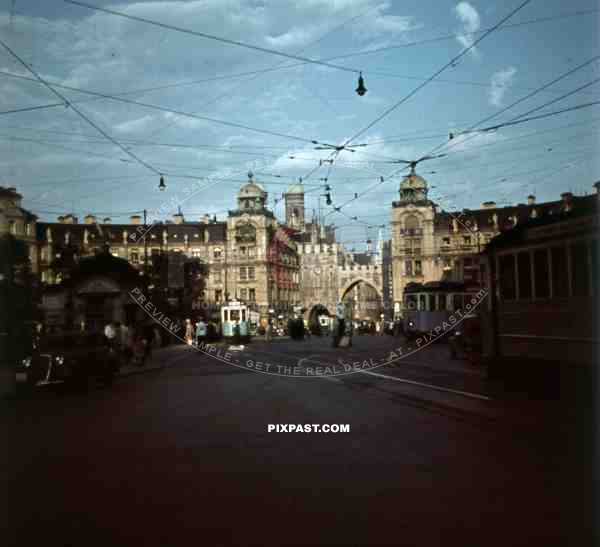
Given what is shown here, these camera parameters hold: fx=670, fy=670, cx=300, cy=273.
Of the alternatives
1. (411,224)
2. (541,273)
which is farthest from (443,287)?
(541,273)

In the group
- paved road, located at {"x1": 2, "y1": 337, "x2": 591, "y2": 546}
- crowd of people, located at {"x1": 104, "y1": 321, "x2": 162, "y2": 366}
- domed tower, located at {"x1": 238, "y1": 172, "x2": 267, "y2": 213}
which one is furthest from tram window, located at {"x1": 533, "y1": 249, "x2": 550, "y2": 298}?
crowd of people, located at {"x1": 104, "y1": 321, "x2": 162, "y2": 366}

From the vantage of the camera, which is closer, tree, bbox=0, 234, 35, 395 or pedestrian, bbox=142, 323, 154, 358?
tree, bbox=0, 234, 35, 395

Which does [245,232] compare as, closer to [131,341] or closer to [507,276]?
[131,341]

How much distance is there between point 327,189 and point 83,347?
10784 mm

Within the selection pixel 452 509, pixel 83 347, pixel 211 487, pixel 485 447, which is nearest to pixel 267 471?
pixel 211 487

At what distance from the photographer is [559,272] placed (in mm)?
13914

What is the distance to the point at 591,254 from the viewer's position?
41.0 ft

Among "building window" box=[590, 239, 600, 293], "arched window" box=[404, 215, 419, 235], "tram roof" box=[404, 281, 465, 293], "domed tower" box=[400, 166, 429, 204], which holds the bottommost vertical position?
"building window" box=[590, 239, 600, 293]

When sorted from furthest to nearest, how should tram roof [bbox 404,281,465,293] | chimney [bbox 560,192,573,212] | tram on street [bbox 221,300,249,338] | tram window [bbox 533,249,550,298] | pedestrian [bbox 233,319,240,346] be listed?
1. tram on street [bbox 221,300,249,338]
2. pedestrian [bbox 233,319,240,346]
3. tram roof [bbox 404,281,465,293]
4. chimney [bbox 560,192,573,212]
5. tram window [bbox 533,249,550,298]

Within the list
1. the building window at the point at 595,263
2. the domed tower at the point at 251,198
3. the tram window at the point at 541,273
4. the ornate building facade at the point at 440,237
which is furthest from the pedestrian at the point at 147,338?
the building window at the point at 595,263

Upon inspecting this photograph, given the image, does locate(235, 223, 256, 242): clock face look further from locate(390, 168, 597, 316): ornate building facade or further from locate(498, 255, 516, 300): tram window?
locate(498, 255, 516, 300): tram window

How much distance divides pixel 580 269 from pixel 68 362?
12163mm

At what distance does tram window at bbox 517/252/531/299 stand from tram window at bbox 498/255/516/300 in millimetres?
326

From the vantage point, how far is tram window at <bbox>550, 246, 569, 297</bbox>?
13.6m
